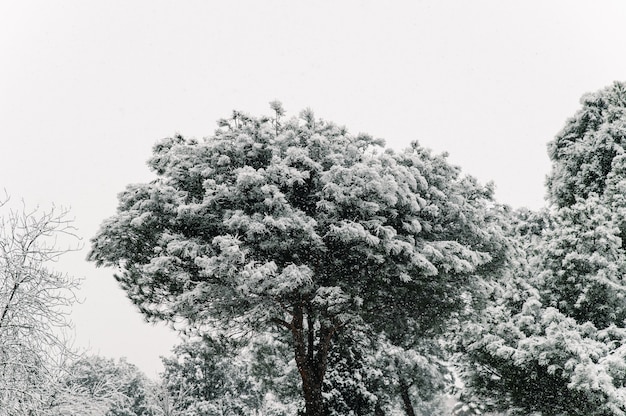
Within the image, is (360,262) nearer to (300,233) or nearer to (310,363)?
(300,233)

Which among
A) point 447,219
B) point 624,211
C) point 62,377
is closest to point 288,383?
point 447,219

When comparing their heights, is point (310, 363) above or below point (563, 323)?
below

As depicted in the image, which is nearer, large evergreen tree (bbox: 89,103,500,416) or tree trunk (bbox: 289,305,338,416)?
large evergreen tree (bbox: 89,103,500,416)

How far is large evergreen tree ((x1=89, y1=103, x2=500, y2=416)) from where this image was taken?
1075 cm

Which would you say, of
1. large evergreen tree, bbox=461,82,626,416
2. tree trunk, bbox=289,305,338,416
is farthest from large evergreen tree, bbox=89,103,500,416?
large evergreen tree, bbox=461,82,626,416

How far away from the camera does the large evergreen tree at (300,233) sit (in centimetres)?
1075

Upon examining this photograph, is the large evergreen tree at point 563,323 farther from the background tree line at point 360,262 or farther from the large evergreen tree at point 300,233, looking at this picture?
the large evergreen tree at point 300,233

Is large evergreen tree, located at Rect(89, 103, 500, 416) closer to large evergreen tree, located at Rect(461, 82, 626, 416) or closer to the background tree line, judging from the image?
the background tree line

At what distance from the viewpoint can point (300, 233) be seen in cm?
1087

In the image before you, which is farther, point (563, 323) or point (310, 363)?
point (563, 323)

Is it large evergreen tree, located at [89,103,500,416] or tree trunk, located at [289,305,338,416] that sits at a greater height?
large evergreen tree, located at [89,103,500,416]

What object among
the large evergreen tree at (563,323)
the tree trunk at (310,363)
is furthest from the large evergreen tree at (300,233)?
the large evergreen tree at (563,323)

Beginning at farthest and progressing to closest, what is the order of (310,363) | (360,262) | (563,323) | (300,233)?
(563,323) → (310,363) → (360,262) → (300,233)

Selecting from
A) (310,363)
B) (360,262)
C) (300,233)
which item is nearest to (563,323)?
(360,262)
